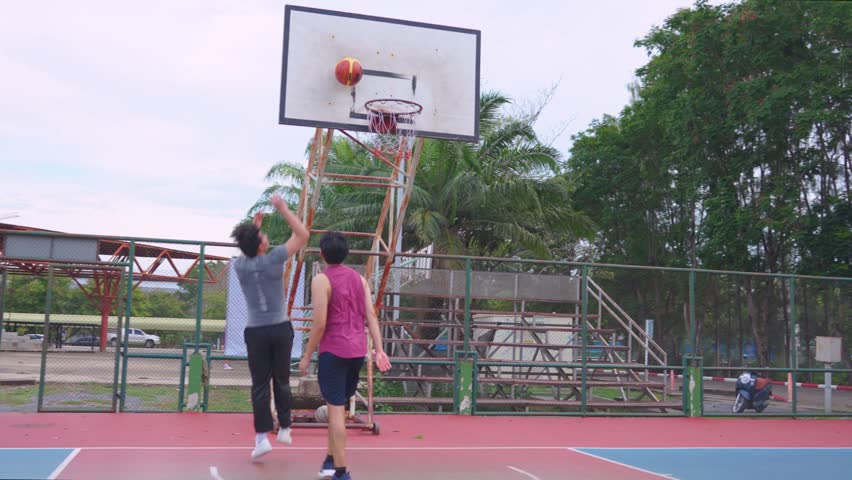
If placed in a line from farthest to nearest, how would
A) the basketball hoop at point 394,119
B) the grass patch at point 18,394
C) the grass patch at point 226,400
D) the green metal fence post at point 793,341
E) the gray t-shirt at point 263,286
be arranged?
the green metal fence post at point 793,341
the grass patch at point 18,394
the grass patch at point 226,400
the basketball hoop at point 394,119
the gray t-shirt at point 263,286

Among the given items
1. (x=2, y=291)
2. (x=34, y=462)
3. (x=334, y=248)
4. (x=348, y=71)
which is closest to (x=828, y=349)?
(x=348, y=71)

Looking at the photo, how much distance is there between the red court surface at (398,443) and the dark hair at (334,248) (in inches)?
74.4

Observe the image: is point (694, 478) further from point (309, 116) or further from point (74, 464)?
point (309, 116)

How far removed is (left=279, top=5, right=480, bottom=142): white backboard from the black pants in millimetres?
5015

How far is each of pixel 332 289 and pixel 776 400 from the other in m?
12.5

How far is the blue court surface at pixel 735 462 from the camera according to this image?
7.69m

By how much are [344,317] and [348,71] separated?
573cm

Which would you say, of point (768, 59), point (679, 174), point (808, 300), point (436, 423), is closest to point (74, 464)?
point (436, 423)

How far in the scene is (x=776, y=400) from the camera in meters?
15.5

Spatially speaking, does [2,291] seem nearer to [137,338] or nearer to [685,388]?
[137,338]

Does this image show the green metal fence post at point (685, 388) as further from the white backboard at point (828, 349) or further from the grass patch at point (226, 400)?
the grass patch at point (226, 400)

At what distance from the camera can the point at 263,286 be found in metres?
6.12

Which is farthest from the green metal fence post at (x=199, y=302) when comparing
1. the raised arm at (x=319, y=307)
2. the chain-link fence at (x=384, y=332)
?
the raised arm at (x=319, y=307)

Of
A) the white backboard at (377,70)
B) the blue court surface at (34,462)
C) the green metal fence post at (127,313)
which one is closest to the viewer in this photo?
the blue court surface at (34,462)
